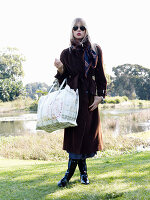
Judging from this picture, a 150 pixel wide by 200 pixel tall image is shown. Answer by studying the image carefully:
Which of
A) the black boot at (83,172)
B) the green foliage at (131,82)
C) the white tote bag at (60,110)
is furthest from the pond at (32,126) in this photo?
the green foliage at (131,82)

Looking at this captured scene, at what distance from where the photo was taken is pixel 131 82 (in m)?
48.2

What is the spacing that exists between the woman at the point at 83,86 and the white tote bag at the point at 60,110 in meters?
0.14

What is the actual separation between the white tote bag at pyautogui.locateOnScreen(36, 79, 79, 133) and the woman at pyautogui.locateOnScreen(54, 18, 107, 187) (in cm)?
14

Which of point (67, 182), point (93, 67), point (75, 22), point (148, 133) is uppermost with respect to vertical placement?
point (75, 22)

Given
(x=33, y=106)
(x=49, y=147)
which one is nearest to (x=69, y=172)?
(x=49, y=147)

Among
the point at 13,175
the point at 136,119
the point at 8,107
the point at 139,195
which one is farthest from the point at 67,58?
the point at 8,107

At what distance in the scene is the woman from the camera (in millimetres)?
2447

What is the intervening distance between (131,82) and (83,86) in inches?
1854

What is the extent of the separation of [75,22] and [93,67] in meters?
0.50

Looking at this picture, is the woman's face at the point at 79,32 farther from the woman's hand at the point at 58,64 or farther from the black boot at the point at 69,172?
the black boot at the point at 69,172

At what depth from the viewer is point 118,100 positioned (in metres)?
34.6

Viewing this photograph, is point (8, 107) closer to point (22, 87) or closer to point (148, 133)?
point (22, 87)

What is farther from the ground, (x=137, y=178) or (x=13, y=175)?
(x=137, y=178)

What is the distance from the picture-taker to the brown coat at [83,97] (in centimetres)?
243
